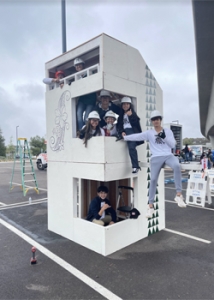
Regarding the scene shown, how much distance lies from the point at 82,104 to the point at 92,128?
991 millimetres

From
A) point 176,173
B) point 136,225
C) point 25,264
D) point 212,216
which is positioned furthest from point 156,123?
point 212,216

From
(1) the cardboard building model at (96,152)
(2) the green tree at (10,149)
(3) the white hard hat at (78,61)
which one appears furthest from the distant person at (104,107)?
(2) the green tree at (10,149)

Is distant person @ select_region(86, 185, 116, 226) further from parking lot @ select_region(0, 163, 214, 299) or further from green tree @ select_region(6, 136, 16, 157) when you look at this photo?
green tree @ select_region(6, 136, 16, 157)

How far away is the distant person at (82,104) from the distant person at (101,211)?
5.68 feet

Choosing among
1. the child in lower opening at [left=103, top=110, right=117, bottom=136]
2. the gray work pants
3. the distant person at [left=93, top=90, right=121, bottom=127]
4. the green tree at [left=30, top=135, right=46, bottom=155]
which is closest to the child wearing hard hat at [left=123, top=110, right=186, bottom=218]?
the gray work pants

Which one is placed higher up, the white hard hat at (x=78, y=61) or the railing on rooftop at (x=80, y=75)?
the white hard hat at (x=78, y=61)

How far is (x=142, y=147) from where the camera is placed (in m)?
5.64

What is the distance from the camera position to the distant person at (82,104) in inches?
216

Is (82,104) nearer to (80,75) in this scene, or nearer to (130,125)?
(80,75)

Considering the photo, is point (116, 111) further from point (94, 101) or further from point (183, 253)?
point (183, 253)

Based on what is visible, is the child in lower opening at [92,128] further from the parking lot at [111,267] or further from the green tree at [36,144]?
the green tree at [36,144]

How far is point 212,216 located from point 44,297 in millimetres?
5963

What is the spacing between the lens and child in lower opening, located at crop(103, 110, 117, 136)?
509 centimetres

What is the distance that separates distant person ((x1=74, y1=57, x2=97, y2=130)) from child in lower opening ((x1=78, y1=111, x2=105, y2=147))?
1.63ft
